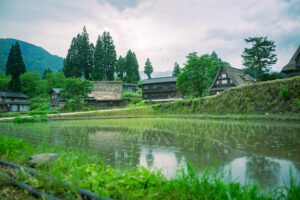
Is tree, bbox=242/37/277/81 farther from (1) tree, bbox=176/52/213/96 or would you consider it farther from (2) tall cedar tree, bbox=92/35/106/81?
(2) tall cedar tree, bbox=92/35/106/81

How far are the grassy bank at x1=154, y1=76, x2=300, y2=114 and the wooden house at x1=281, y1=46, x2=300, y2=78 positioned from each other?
8.10 meters

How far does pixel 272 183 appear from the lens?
274 cm

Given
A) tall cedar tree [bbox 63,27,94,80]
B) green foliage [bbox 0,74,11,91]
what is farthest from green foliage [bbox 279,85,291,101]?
green foliage [bbox 0,74,11,91]

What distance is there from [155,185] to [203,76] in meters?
27.8

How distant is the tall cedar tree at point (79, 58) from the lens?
178 feet

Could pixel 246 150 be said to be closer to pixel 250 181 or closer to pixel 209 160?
pixel 209 160

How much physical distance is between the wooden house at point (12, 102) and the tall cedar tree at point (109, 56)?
23927mm

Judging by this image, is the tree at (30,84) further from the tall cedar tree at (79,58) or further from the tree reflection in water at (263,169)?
the tree reflection in water at (263,169)

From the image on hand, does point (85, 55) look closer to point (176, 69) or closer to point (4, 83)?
point (4, 83)

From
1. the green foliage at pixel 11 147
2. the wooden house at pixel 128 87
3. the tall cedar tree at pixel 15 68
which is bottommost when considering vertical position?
the green foliage at pixel 11 147

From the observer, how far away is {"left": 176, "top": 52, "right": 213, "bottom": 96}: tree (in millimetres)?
27998

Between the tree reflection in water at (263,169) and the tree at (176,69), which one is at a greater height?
the tree at (176,69)

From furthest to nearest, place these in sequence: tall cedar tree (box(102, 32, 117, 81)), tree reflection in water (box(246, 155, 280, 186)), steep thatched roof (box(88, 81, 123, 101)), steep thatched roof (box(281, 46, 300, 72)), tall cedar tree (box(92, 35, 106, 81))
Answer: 1. tall cedar tree (box(102, 32, 117, 81))
2. tall cedar tree (box(92, 35, 106, 81))
3. steep thatched roof (box(88, 81, 123, 101))
4. steep thatched roof (box(281, 46, 300, 72))
5. tree reflection in water (box(246, 155, 280, 186))

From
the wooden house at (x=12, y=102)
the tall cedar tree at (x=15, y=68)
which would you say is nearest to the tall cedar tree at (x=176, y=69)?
the wooden house at (x=12, y=102)
